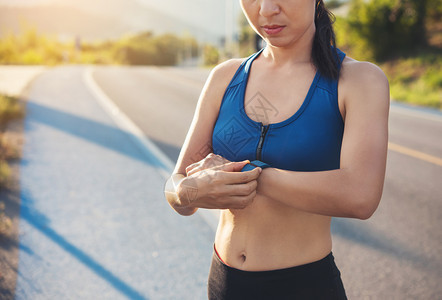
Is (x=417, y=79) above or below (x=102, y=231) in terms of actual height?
below

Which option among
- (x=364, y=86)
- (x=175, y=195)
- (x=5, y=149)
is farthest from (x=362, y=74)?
(x=5, y=149)

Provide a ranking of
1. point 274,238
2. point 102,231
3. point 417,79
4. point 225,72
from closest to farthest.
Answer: point 274,238 < point 225,72 < point 102,231 < point 417,79

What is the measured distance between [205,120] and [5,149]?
638cm

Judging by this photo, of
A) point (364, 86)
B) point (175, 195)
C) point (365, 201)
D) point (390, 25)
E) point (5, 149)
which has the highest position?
point (364, 86)

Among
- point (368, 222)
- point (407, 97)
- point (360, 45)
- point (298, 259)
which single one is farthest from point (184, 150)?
point (360, 45)

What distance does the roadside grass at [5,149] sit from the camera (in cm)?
418

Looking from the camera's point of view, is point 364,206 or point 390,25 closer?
point 364,206

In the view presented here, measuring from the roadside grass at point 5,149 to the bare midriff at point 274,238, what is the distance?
11.0 feet

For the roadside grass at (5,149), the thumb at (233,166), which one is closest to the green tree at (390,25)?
the roadside grass at (5,149)

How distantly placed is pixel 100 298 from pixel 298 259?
6.94ft

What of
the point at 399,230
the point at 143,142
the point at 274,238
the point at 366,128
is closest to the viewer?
the point at 366,128

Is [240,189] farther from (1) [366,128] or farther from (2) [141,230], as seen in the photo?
(2) [141,230]

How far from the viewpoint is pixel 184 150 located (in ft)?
5.27

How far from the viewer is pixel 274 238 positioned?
4.82ft
